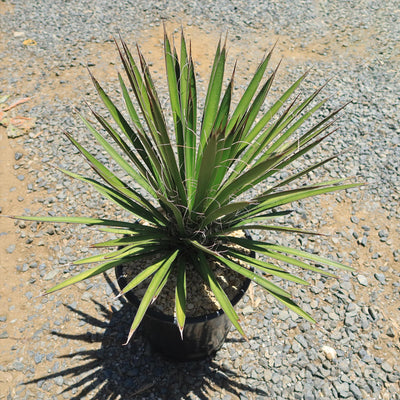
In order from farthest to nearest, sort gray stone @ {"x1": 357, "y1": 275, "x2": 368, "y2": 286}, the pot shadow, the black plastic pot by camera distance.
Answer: gray stone @ {"x1": 357, "y1": 275, "x2": 368, "y2": 286}, the pot shadow, the black plastic pot

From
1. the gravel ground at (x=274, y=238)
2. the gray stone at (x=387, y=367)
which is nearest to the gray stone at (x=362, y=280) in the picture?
the gravel ground at (x=274, y=238)

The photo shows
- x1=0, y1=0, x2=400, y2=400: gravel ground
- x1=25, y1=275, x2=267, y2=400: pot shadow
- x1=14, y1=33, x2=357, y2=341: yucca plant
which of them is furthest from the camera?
x1=0, y1=0, x2=400, y2=400: gravel ground

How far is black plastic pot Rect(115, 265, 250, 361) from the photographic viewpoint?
2.27 metres

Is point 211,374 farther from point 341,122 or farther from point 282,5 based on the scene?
point 282,5

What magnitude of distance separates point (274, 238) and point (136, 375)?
158 centimetres

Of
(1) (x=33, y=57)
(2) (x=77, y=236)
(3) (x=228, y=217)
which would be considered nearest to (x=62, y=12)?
(1) (x=33, y=57)

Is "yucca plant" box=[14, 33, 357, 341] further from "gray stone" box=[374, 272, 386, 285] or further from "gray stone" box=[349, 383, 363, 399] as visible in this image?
"gray stone" box=[374, 272, 386, 285]

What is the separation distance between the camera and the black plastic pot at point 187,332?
2.27m

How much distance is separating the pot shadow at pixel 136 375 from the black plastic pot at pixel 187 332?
0.32 ft

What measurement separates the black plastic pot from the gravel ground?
15 cm

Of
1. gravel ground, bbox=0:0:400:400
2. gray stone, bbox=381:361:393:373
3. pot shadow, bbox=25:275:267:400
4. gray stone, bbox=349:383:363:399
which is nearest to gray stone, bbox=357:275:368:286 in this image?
gravel ground, bbox=0:0:400:400

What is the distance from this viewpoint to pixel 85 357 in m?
2.73

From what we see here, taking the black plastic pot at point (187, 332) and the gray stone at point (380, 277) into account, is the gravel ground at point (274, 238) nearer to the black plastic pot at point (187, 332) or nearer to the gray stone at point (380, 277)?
the gray stone at point (380, 277)

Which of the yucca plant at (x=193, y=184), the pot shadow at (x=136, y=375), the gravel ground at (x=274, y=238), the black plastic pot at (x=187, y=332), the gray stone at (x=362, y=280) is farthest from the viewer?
the gray stone at (x=362, y=280)
